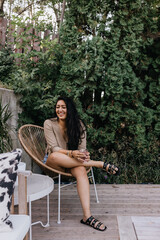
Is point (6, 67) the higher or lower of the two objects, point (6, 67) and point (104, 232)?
the higher

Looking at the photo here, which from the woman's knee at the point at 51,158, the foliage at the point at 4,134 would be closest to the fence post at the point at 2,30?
the foliage at the point at 4,134

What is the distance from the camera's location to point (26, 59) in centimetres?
364

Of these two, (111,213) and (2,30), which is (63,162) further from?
(2,30)

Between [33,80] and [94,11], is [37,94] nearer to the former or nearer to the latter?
[33,80]

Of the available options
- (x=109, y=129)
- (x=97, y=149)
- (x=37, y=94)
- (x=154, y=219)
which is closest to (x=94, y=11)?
(x=37, y=94)

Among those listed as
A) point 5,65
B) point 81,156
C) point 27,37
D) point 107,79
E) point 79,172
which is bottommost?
point 79,172

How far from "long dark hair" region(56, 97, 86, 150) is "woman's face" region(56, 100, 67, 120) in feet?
0.11

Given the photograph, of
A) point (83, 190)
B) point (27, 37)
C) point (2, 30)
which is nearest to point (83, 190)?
point (83, 190)

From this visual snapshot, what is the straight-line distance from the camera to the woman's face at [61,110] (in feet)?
9.30

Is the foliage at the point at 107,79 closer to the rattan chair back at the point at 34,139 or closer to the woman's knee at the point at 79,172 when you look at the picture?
the rattan chair back at the point at 34,139

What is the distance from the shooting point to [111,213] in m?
2.63

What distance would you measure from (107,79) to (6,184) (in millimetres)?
2730

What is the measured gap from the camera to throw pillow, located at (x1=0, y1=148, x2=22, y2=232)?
1.27 m

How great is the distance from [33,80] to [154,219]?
2.44 metres
